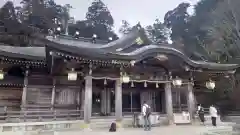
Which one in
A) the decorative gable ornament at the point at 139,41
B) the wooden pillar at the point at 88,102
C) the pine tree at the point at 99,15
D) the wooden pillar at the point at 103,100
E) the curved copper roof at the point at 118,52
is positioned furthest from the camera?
the pine tree at the point at 99,15

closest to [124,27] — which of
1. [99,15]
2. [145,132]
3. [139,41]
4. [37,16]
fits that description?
[99,15]

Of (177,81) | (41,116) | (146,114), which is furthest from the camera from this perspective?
(177,81)

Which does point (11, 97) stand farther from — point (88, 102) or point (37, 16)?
point (37, 16)

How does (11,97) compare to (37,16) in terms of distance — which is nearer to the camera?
(11,97)

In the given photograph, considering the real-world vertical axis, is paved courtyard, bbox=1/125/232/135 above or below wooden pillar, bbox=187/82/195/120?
below

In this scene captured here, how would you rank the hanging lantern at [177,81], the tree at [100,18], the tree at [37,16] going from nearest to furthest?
the hanging lantern at [177,81] → the tree at [37,16] → the tree at [100,18]

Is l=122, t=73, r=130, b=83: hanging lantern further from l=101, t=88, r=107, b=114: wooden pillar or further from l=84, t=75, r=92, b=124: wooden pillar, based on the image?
l=101, t=88, r=107, b=114: wooden pillar

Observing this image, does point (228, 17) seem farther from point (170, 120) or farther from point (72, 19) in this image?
point (72, 19)

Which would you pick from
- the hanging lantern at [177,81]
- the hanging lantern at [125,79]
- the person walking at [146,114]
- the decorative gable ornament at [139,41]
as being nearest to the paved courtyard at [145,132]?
the person walking at [146,114]

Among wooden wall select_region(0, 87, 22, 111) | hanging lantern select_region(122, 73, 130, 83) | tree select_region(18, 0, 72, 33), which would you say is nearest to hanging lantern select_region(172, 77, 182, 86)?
hanging lantern select_region(122, 73, 130, 83)

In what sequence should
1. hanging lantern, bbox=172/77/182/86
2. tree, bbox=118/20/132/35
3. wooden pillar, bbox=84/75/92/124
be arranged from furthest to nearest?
tree, bbox=118/20/132/35 → hanging lantern, bbox=172/77/182/86 → wooden pillar, bbox=84/75/92/124

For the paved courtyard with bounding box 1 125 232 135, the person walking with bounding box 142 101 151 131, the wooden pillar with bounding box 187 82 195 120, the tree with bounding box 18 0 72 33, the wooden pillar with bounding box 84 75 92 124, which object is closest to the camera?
the paved courtyard with bounding box 1 125 232 135

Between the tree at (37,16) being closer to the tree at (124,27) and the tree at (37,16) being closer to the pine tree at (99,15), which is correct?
the pine tree at (99,15)

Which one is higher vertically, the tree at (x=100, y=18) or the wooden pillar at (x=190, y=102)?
the tree at (x=100, y=18)
